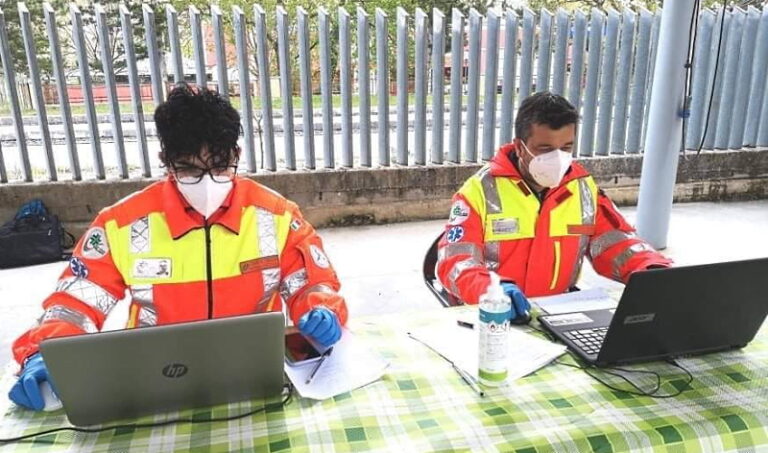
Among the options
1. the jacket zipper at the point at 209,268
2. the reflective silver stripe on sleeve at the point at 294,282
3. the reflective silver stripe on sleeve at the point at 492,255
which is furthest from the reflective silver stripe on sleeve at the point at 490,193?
the jacket zipper at the point at 209,268

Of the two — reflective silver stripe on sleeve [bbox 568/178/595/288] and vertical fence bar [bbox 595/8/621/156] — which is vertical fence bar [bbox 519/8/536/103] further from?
reflective silver stripe on sleeve [bbox 568/178/595/288]

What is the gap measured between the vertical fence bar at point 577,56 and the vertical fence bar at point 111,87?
11.0 ft

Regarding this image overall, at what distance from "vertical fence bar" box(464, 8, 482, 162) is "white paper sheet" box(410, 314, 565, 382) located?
3321 millimetres

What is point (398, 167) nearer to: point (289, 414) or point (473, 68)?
point (473, 68)

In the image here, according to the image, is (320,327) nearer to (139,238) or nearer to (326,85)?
(139,238)

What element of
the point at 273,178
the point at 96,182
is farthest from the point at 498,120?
the point at 96,182

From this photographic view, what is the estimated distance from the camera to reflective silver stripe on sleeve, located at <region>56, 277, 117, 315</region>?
1360 mm

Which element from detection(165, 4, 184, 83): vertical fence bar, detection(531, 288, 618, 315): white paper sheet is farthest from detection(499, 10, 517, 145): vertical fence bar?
detection(531, 288, 618, 315): white paper sheet

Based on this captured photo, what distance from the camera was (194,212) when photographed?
1464mm

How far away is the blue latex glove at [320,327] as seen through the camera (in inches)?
49.5

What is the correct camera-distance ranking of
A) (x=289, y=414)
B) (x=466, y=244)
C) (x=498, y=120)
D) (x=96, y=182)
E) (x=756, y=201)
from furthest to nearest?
(x=756, y=201), (x=498, y=120), (x=96, y=182), (x=466, y=244), (x=289, y=414)

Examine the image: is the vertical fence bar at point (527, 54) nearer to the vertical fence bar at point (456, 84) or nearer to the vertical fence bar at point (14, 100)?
the vertical fence bar at point (456, 84)

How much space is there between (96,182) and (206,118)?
120 inches

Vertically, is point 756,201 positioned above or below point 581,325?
below
